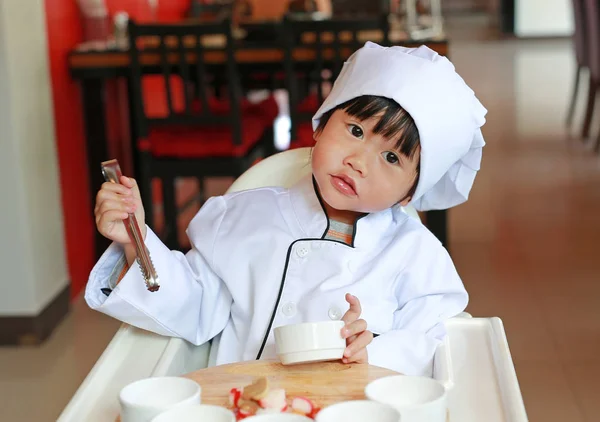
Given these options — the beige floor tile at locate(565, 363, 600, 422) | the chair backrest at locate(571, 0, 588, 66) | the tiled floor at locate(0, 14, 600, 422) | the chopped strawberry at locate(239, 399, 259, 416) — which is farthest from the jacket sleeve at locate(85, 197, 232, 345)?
the chair backrest at locate(571, 0, 588, 66)

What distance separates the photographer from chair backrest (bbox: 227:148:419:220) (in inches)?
64.2

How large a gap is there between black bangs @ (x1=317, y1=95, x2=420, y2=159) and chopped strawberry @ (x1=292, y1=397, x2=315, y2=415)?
1.38 ft

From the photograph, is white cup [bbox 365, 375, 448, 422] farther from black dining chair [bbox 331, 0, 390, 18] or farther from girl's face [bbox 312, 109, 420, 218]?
black dining chair [bbox 331, 0, 390, 18]

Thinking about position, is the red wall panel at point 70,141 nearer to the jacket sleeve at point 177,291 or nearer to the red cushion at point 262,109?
the red cushion at point 262,109

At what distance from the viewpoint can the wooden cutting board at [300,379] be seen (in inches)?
42.1

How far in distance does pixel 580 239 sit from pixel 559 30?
716 cm

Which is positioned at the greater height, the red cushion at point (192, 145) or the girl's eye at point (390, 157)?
the girl's eye at point (390, 157)

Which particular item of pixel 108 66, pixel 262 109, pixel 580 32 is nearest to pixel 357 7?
pixel 580 32

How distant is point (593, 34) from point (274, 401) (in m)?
4.98

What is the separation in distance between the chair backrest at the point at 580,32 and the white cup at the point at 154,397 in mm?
5281

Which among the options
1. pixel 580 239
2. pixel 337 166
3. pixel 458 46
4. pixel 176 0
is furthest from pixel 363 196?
pixel 458 46

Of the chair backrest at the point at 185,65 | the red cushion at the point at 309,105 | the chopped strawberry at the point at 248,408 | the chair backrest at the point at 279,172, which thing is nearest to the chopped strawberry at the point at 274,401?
the chopped strawberry at the point at 248,408

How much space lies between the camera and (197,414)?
0.94 m

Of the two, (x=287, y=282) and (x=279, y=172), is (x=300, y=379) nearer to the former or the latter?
(x=287, y=282)
